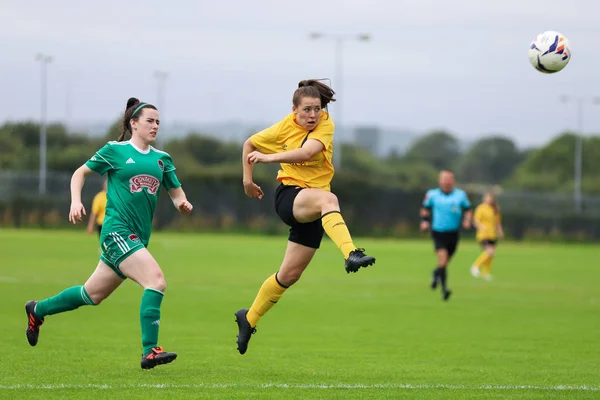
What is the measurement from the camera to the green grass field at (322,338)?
28.3 ft

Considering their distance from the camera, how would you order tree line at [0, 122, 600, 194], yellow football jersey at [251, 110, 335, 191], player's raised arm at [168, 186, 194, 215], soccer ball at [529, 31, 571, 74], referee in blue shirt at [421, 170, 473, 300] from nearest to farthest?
1. player's raised arm at [168, 186, 194, 215]
2. yellow football jersey at [251, 110, 335, 191]
3. soccer ball at [529, 31, 571, 74]
4. referee in blue shirt at [421, 170, 473, 300]
5. tree line at [0, 122, 600, 194]

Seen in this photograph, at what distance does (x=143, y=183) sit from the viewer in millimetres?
8961

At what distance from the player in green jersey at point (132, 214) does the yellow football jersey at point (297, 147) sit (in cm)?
91

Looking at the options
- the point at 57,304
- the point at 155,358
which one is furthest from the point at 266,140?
the point at 57,304

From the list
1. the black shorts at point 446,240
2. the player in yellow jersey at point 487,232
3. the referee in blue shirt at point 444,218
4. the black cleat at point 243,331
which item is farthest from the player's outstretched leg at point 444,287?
the black cleat at point 243,331

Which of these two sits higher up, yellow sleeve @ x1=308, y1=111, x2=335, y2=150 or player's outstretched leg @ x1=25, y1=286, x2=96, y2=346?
yellow sleeve @ x1=308, y1=111, x2=335, y2=150

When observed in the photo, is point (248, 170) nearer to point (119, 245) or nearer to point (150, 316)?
point (119, 245)

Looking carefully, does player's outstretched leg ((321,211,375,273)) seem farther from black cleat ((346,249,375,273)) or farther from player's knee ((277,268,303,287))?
player's knee ((277,268,303,287))

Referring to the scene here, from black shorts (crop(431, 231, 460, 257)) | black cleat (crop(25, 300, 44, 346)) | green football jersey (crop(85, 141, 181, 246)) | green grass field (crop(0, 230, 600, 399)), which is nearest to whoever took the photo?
green grass field (crop(0, 230, 600, 399))

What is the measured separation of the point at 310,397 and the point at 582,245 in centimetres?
4701

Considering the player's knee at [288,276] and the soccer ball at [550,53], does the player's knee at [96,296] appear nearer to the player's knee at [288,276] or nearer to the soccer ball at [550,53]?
the player's knee at [288,276]

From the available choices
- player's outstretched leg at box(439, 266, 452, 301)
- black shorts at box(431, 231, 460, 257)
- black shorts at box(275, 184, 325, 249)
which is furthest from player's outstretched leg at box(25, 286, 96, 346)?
black shorts at box(431, 231, 460, 257)

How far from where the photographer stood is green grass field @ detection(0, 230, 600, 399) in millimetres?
8619

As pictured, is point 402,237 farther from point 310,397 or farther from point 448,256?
point 310,397
